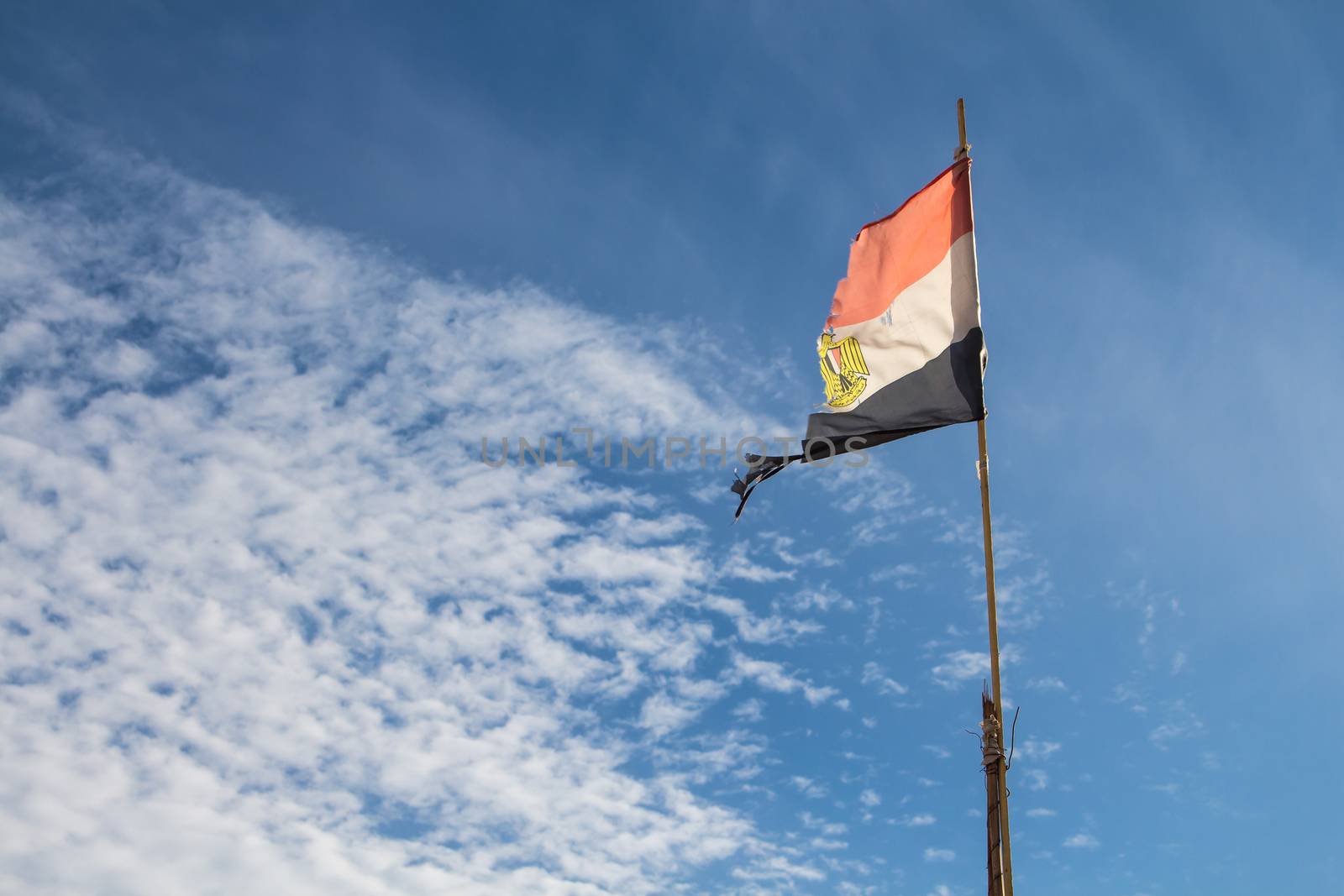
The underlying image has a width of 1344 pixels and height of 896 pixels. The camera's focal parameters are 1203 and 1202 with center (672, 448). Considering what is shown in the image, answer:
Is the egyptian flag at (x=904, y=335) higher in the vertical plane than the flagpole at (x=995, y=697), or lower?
higher

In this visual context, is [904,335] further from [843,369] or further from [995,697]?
[995,697]

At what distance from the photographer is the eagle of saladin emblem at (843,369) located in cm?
1838

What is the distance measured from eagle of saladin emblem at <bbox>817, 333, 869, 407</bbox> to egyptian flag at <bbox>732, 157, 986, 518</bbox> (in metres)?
0.02

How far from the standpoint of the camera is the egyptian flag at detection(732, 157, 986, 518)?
1697cm

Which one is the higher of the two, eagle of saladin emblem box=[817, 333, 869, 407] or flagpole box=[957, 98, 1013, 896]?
eagle of saladin emblem box=[817, 333, 869, 407]

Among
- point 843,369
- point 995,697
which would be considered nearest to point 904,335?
point 843,369

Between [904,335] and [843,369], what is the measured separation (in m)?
1.19

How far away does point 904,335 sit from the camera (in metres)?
18.0

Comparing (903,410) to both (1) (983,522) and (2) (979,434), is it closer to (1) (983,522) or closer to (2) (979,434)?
(2) (979,434)

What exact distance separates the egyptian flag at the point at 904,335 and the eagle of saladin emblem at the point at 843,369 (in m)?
0.02

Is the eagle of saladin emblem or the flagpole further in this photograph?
the eagle of saladin emblem

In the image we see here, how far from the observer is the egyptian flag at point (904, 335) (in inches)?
668

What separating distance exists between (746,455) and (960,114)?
237 inches

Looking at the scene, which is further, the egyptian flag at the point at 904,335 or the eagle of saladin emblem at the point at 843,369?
the eagle of saladin emblem at the point at 843,369
